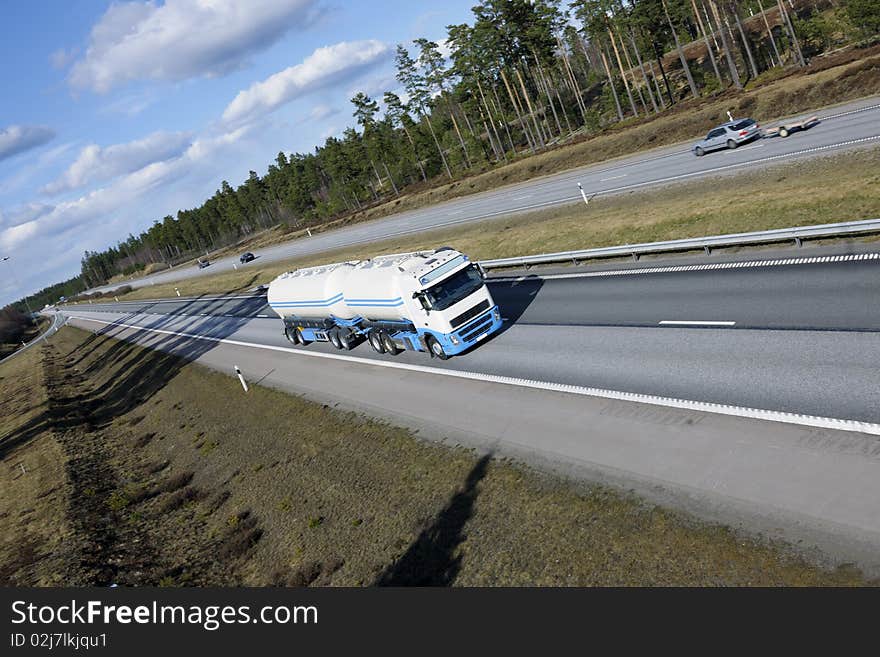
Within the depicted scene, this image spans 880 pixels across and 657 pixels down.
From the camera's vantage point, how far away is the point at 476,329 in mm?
21734

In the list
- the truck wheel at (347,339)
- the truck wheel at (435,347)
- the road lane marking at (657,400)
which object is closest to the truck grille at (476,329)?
the truck wheel at (435,347)

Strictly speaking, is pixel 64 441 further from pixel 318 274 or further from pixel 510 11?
pixel 510 11

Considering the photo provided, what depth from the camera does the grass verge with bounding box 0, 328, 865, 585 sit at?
9.98 m

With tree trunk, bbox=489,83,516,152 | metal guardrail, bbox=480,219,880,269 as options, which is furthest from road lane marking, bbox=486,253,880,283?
tree trunk, bbox=489,83,516,152

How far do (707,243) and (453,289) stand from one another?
945cm

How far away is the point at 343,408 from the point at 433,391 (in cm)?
392

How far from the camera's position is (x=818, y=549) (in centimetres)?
865

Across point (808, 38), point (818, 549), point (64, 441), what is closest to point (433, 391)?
point (818, 549)

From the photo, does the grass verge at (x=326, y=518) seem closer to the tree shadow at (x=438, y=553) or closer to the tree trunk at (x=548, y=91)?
the tree shadow at (x=438, y=553)

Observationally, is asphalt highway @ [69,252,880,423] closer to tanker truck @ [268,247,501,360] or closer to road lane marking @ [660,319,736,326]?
road lane marking @ [660,319,736,326]

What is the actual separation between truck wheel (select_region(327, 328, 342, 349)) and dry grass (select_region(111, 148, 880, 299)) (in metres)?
11.1

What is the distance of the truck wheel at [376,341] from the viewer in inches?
1012

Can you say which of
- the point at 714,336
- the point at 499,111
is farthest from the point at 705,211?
the point at 499,111

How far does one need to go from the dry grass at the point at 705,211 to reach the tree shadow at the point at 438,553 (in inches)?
630
